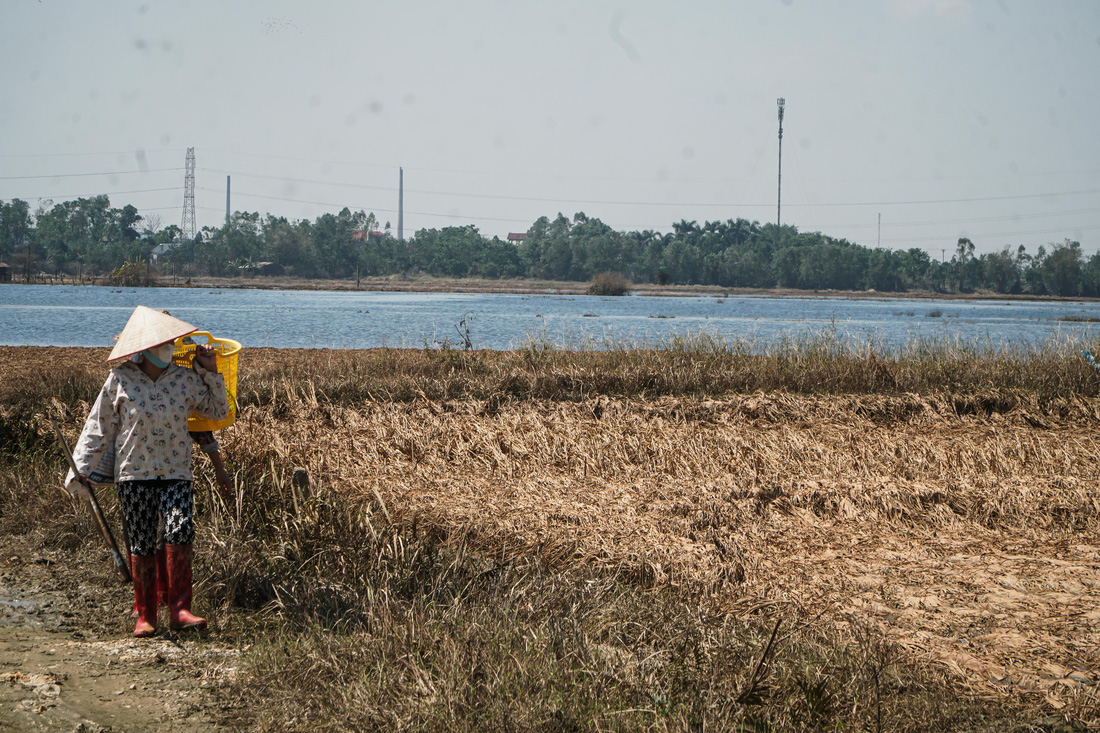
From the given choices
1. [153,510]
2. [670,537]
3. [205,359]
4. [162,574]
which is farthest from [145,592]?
[670,537]

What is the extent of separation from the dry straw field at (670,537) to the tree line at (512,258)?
110888 mm

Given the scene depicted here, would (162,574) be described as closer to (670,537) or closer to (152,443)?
(152,443)

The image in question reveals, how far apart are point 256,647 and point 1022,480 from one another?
8.73 metres

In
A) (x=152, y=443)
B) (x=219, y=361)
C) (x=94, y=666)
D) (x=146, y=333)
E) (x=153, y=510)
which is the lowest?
(x=94, y=666)

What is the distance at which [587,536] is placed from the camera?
7828mm

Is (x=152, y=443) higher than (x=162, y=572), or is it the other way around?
(x=152, y=443)

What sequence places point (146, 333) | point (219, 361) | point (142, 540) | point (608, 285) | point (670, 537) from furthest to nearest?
point (608, 285) → point (670, 537) → point (219, 361) → point (142, 540) → point (146, 333)

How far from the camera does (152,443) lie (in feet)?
17.4

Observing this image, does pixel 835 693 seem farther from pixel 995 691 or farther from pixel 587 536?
pixel 587 536

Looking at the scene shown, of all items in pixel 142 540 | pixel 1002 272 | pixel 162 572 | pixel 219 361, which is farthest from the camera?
pixel 1002 272

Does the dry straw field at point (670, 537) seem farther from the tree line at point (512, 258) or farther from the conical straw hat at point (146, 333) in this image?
the tree line at point (512, 258)

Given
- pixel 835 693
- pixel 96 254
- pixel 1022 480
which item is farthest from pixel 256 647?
pixel 96 254

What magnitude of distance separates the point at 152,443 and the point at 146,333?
639mm

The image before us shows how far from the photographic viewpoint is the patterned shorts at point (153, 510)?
538 cm
